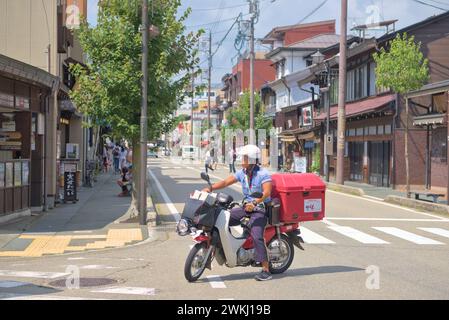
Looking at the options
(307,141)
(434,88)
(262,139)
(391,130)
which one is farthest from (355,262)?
(262,139)

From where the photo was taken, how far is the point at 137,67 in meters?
16.5

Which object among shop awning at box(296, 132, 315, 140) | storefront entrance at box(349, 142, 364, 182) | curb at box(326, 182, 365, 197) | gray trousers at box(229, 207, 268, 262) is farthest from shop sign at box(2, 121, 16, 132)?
shop awning at box(296, 132, 315, 140)

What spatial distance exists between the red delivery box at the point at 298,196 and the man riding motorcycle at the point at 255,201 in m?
0.24

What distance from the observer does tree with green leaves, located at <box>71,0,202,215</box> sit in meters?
16.3

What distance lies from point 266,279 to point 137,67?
29.0 ft

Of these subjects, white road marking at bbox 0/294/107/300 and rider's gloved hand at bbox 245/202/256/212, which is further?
rider's gloved hand at bbox 245/202/256/212

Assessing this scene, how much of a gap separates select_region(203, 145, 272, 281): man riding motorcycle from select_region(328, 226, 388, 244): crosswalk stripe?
16.9 ft

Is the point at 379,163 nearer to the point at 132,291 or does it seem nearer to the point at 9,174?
the point at 9,174

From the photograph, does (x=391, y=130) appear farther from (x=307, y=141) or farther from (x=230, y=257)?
(x=230, y=257)

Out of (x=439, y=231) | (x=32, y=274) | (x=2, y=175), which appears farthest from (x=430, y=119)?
(x=32, y=274)

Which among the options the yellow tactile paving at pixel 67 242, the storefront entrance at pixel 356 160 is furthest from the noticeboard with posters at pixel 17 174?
the storefront entrance at pixel 356 160

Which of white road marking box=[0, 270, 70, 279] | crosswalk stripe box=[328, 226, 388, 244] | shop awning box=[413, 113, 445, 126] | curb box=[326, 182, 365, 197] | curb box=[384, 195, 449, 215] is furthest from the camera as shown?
curb box=[326, 182, 365, 197]

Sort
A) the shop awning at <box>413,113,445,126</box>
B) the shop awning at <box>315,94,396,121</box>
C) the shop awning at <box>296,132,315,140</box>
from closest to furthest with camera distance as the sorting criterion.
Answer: the shop awning at <box>413,113,445,126</box> < the shop awning at <box>315,94,396,121</box> < the shop awning at <box>296,132,315,140</box>

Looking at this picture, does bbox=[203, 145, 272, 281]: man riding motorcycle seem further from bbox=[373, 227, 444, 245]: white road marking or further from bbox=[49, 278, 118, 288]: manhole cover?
bbox=[373, 227, 444, 245]: white road marking
